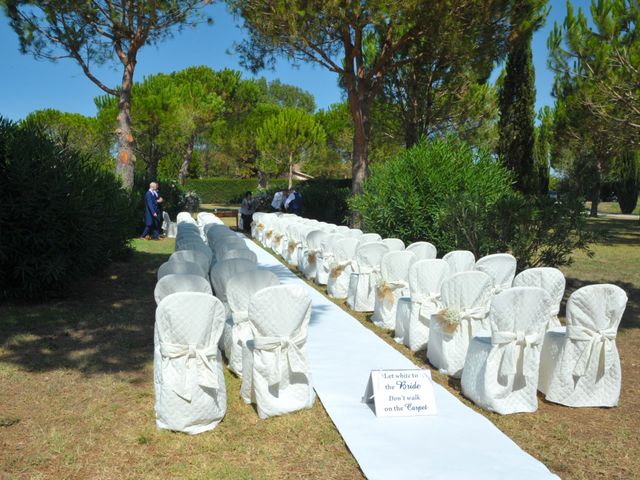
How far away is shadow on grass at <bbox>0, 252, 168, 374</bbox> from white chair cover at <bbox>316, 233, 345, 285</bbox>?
2641mm

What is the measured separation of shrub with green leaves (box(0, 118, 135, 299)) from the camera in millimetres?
7457

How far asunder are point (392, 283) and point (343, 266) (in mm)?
1918

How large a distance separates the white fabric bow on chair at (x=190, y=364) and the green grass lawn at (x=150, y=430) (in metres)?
0.33

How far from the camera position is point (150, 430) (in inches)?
149

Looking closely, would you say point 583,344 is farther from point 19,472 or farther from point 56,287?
point 56,287

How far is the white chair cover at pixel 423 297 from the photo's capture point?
548 cm

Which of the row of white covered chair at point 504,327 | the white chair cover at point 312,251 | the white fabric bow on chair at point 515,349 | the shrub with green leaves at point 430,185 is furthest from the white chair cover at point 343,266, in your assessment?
the white fabric bow on chair at point 515,349

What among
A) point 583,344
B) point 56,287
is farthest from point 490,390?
point 56,287

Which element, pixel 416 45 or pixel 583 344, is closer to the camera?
pixel 583 344

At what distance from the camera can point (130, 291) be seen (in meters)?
8.80

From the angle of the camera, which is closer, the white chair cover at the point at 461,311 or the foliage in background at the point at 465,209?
the white chair cover at the point at 461,311

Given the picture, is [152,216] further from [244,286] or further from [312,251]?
[244,286]

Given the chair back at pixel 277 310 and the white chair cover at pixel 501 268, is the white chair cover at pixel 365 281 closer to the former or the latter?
the white chair cover at pixel 501 268

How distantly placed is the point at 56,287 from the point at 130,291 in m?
1.14
